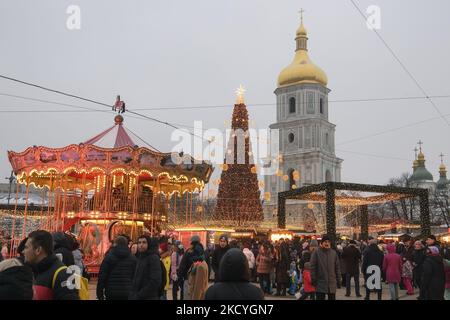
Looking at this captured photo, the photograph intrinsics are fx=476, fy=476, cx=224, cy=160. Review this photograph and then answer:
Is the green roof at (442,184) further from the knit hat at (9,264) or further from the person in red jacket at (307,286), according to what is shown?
the knit hat at (9,264)

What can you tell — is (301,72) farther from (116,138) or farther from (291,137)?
(116,138)

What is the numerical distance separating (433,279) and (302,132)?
5010 centimetres

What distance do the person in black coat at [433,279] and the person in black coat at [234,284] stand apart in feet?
16.6

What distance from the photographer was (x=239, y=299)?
339 centimetres

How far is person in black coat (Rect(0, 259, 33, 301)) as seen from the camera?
124 inches

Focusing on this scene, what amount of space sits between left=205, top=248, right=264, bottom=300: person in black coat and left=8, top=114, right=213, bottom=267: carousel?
13544mm

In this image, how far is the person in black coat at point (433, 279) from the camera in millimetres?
7500

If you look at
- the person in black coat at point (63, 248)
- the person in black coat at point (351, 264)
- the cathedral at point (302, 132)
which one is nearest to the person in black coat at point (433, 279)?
the person in black coat at point (63, 248)

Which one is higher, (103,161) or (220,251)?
(103,161)

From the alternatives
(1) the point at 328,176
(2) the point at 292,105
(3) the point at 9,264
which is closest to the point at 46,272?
(3) the point at 9,264

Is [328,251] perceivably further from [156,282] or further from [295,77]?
[295,77]

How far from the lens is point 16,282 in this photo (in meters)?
3.17
